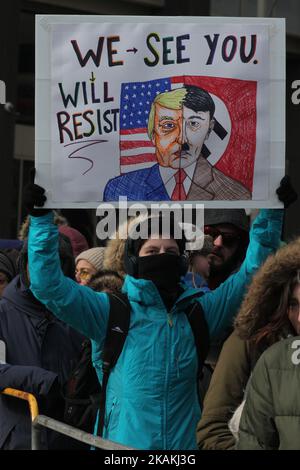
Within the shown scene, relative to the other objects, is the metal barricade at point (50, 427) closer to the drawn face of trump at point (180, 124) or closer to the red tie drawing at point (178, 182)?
the red tie drawing at point (178, 182)

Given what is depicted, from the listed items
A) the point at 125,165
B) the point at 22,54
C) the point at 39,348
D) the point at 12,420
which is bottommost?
the point at 12,420

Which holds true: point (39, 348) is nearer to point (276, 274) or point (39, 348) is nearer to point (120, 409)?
point (120, 409)

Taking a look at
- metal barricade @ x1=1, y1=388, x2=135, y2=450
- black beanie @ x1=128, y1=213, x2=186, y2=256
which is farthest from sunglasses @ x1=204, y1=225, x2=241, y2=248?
metal barricade @ x1=1, y1=388, x2=135, y2=450

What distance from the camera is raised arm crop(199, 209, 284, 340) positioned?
4.79 metres

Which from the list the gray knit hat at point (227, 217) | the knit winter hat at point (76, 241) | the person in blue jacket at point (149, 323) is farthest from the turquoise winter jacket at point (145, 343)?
the knit winter hat at point (76, 241)

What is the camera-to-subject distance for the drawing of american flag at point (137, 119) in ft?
15.8

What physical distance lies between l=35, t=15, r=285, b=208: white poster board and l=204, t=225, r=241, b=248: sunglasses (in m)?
1.03

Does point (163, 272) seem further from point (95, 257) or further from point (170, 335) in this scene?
point (95, 257)

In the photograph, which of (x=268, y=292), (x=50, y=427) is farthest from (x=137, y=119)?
(x=50, y=427)

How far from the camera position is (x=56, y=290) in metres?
4.63

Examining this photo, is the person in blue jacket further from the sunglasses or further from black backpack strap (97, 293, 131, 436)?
the sunglasses

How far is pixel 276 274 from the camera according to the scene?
13.5ft
